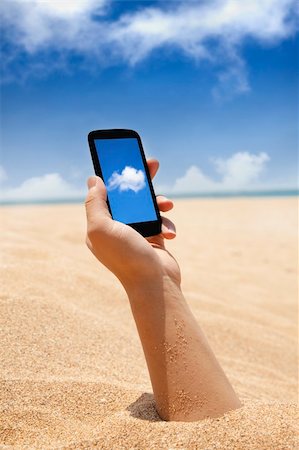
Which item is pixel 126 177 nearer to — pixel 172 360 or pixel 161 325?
pixel 161 325

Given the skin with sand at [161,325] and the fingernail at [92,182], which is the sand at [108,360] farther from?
the fingernail at [92,182]

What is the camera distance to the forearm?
1727mm

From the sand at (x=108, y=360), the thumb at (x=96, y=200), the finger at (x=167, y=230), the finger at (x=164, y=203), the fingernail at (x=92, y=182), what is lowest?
the sand at (x=108, y=360)

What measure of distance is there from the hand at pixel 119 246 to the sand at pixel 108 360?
468mm

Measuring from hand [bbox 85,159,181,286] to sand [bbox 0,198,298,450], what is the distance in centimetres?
47

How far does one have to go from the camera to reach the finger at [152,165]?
2029mm

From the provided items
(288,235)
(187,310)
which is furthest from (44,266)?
(288,235)

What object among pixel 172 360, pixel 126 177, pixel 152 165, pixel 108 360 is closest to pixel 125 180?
pixel 126 177

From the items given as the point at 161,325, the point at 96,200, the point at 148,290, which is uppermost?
the point at 96,200

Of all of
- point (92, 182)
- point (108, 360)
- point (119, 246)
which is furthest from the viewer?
point (108, 360)

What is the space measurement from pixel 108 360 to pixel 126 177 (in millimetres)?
989

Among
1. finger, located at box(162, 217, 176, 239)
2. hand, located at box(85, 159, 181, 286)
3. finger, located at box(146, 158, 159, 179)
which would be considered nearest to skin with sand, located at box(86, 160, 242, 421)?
hand, located at box(85, 159, 181, 286)

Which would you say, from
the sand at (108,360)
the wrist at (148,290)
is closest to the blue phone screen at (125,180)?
the wrist at (148,290)

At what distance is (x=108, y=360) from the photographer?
2.52 metres
